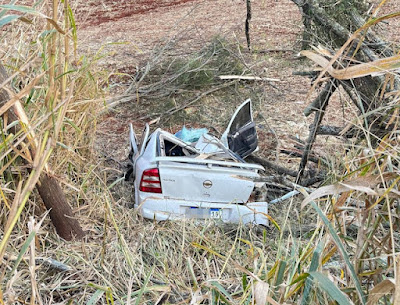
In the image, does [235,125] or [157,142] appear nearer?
[157,142]

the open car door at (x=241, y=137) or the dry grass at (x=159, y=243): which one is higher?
the dry grass at (x=159, y=243)

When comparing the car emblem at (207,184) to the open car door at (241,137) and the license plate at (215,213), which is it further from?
the open car door at (241,137)

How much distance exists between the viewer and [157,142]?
16.0 ft

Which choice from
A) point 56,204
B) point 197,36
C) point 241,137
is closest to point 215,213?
point 241,137

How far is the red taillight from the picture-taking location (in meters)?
4.61

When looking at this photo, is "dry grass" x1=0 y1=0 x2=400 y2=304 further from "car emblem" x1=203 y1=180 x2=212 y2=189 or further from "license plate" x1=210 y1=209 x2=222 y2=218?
"car emblem" x1=203 y1=180 x2=212 y2=189

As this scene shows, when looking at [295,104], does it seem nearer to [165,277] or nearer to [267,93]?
[267,93]

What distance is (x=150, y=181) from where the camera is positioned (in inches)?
183

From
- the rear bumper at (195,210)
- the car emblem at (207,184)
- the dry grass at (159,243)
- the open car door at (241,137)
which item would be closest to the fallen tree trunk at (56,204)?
the dry grass at (159,243)

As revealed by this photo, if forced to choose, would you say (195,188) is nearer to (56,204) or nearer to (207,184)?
(207,184)

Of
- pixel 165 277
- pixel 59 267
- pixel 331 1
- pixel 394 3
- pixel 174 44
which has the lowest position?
pixel 394 3

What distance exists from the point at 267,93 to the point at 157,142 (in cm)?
407

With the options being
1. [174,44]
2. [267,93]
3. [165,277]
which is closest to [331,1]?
[165,277]

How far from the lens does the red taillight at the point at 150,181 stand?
15.1 ft
